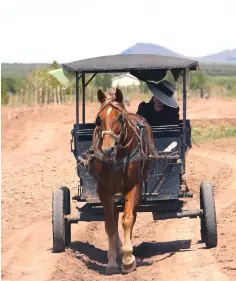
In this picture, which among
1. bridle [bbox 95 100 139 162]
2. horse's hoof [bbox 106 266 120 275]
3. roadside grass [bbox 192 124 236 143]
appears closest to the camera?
bridle [bbox 95 100 139 162]

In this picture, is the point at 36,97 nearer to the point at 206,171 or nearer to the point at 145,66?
the point at 206,171

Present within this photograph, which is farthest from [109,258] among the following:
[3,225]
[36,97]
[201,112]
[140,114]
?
[36,97]

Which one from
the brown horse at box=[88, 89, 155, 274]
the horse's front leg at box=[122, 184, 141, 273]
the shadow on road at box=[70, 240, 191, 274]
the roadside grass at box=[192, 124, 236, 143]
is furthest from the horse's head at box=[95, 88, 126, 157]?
the roadside grass at box=[192, 124, 236, 143]

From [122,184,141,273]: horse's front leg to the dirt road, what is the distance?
0.13 meters

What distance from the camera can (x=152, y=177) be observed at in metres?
11.5

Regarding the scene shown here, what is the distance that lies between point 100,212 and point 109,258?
1018 millimetres

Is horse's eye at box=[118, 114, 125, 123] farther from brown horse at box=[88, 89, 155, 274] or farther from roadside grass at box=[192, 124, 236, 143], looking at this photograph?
roadside grass at box=[192, 124, 236, 143]

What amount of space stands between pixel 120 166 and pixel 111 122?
0.71 m

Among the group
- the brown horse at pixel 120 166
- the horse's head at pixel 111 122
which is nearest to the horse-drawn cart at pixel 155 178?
the brown horse at pixel 120 166

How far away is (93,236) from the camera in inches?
516

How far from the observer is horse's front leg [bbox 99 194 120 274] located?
1061 centimetres

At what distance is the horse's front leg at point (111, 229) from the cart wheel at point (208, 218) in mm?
1355

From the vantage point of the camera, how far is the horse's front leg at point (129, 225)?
10.3 metres

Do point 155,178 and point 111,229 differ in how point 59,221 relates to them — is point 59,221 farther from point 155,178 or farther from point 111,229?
point 155,178
